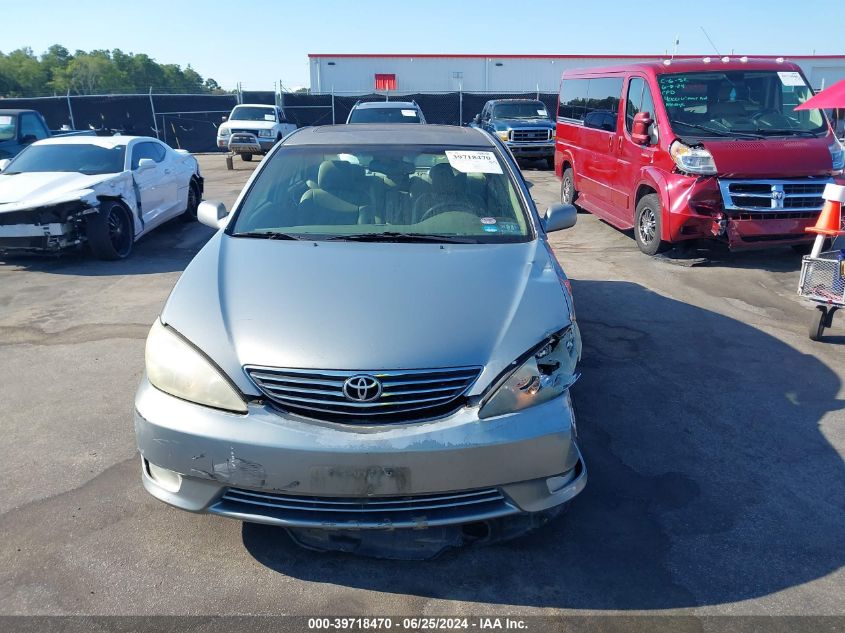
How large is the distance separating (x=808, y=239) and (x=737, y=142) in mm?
1351

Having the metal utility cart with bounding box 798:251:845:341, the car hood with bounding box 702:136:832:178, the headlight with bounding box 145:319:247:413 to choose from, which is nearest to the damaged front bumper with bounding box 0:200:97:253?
the headlight with bounding box 145:319:247:413

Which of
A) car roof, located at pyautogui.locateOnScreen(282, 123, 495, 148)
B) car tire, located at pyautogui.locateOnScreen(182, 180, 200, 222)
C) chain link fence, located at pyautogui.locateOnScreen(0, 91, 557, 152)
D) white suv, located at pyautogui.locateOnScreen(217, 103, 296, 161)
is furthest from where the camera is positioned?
chain link fence, located at pyautogui.locateOnScreen(0, 91, 557, 152)

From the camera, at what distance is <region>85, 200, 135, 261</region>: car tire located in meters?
7.90

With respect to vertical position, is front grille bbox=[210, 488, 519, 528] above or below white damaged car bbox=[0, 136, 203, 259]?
below

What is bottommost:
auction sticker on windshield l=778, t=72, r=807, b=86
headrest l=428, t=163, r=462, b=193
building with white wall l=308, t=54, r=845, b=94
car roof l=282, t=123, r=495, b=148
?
headrest l=428, t=163, r=462, b=193

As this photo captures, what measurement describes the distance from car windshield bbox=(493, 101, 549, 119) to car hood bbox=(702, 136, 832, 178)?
11.9 meters

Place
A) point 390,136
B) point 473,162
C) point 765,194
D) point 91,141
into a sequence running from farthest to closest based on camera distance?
1. point 91,141
2. point 765,194
3. point 390,136
4. point 473,162

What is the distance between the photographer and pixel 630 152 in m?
8.51

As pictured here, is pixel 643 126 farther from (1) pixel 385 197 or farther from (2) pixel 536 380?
(2) pixel 536 380

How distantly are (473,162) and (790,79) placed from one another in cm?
588

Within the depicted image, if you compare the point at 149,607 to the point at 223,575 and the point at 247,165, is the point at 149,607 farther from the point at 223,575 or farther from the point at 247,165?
the point at 247,165

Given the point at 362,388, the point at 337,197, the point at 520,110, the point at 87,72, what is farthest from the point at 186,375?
the point at 87,72

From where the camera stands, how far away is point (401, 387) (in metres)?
2.55

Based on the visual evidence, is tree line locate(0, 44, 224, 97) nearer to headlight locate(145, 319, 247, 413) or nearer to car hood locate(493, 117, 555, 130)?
car hood locate(493, 117, 555, 130)
